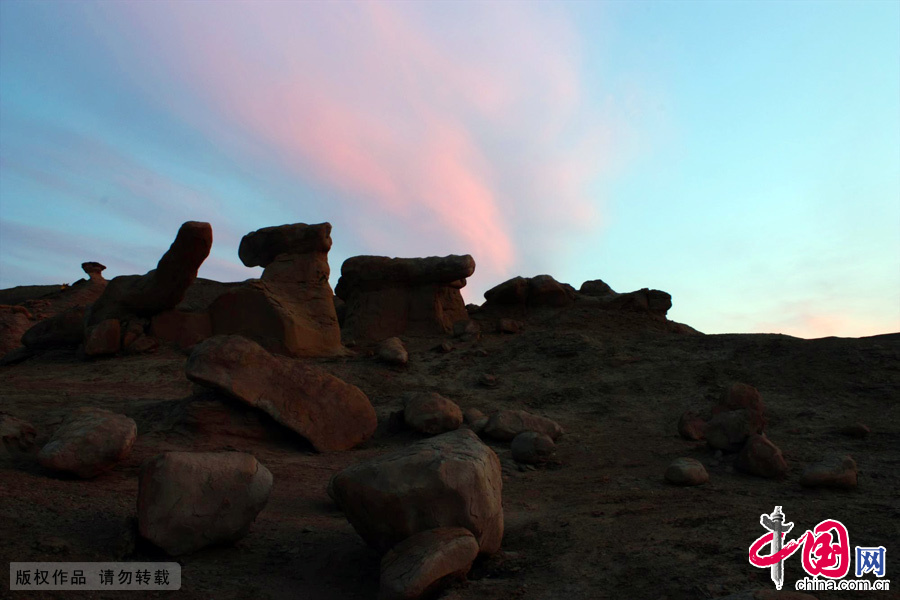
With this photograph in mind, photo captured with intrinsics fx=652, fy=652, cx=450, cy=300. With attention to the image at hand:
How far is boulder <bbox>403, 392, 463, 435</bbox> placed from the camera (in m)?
6.96

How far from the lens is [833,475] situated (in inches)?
185

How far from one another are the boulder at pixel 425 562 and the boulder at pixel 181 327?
8.66 metres

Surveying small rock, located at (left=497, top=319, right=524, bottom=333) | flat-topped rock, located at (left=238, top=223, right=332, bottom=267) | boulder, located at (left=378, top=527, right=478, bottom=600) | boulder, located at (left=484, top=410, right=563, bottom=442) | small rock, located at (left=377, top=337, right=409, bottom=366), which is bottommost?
boulder, located at (left=378, top=527, right=478, bottom=600)

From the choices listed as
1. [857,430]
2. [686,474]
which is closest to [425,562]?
[686,474]

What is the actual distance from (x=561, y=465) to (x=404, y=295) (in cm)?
769

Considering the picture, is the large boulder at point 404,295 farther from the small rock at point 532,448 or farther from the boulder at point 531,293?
the small rock at point 532,448

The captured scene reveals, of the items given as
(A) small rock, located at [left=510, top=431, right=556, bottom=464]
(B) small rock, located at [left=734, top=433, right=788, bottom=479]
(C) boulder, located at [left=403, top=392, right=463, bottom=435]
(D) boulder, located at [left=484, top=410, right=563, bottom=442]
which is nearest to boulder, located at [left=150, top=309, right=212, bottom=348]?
(C) boulder, located at [left=403, top=392, right=463, bottom=435]

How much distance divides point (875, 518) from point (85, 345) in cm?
1047

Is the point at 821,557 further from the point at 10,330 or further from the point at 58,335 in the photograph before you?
the point at 10,330

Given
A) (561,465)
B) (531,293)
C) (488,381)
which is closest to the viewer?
(561,465)

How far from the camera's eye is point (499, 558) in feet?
Result: 11.2

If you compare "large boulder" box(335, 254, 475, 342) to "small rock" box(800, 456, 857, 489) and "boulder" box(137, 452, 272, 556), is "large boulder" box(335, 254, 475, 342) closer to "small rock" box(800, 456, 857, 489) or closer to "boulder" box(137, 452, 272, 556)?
"small rock" box(800, 456, 857, 489)

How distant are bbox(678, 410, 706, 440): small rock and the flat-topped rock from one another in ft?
22.7

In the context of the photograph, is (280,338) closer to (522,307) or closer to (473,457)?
(522,307)
